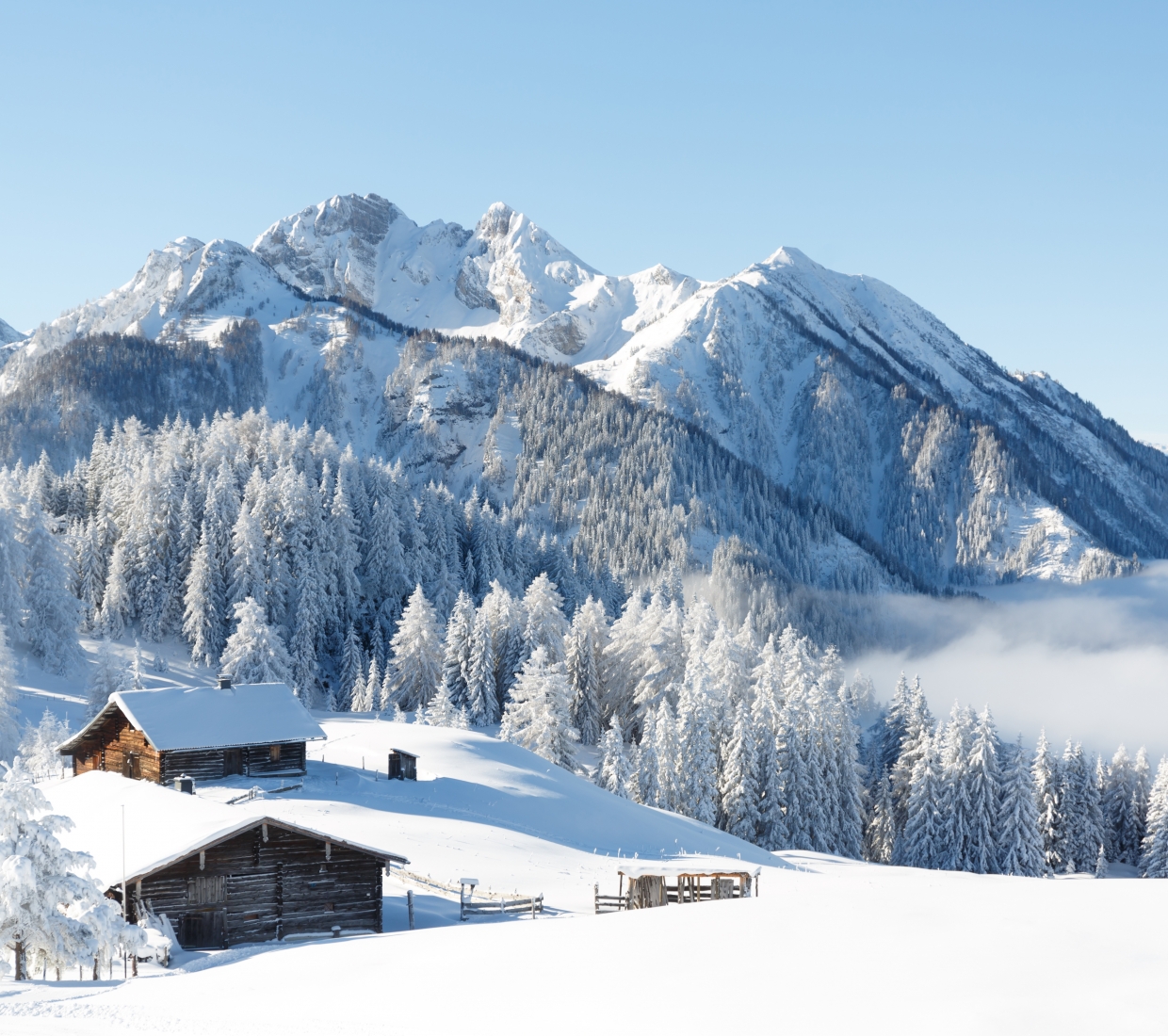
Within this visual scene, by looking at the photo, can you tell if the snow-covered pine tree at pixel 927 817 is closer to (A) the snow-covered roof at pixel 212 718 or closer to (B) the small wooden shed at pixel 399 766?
(B) the small wooden shed at pixel 399 766

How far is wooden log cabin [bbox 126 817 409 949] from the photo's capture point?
2750 centimetres

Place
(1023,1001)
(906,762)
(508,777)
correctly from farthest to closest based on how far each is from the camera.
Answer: (906,762)
(508,777)
(1023,1001)

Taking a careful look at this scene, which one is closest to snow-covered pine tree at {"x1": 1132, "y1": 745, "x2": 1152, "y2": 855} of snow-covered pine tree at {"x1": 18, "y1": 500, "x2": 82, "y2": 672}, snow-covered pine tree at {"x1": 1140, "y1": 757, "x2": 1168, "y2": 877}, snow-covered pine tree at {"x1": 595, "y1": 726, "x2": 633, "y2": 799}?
snow-covered pine tree at {"x1": 1140, "y1": 757, "x2": 1168, "y2": 877}

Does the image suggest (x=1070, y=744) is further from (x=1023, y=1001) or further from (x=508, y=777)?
(x=1023, y=1001)

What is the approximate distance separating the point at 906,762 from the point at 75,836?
56.7m

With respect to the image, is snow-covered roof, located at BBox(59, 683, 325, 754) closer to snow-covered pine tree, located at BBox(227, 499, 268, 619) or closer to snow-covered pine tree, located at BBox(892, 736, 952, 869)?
snow-covered pine tree, located at BBox(227, 499, 268, 619)

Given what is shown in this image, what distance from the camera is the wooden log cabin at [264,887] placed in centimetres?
2750

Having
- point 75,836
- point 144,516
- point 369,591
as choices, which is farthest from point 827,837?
point 144,516

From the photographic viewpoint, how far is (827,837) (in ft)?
209

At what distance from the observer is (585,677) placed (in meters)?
81.0

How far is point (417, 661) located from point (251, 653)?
1505 cm

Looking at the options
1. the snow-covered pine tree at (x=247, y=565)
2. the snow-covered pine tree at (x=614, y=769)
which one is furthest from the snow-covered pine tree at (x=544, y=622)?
the snow-covered pine tree at (x=247, y=565)

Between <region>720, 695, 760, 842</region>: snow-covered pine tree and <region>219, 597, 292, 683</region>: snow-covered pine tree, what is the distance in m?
31.7

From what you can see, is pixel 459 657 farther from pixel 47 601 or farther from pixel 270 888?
pixel 270 888
